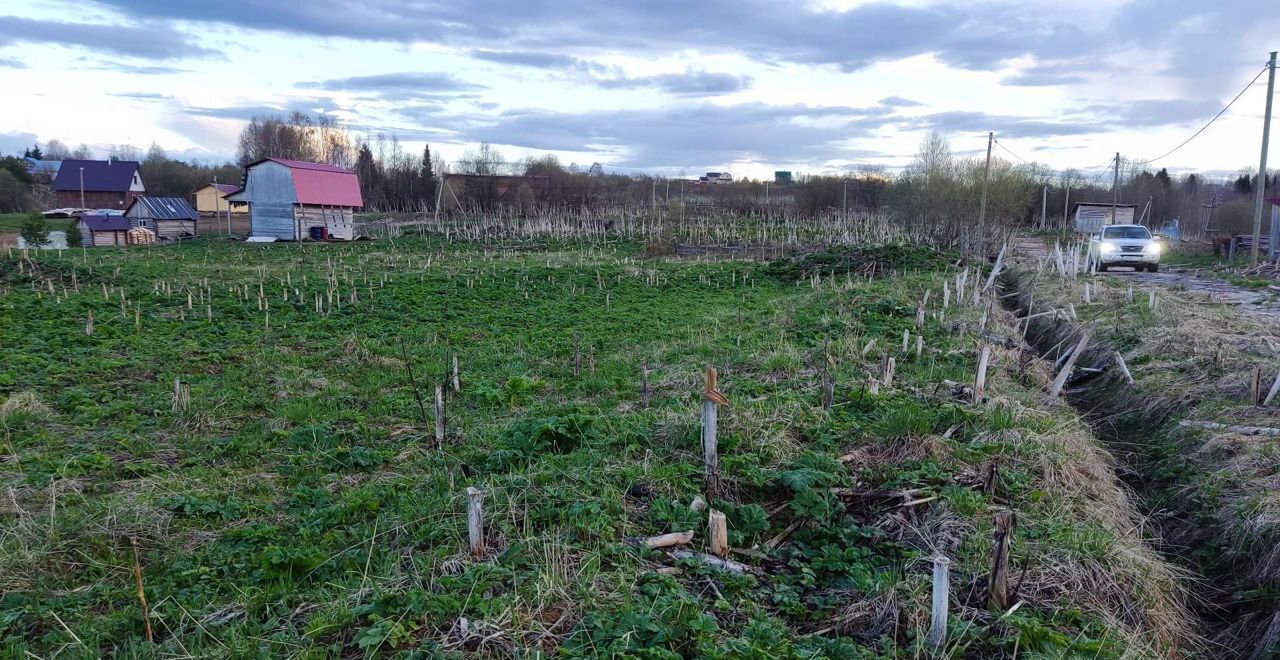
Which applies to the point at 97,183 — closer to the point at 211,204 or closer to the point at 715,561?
the point at 211,204

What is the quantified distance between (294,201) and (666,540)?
35073 millimetres

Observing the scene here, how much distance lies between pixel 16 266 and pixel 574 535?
64.4 ft

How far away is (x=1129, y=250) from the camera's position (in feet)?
68.9

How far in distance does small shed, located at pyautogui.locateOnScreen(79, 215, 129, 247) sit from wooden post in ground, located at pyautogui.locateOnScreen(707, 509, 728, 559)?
39.4 meters

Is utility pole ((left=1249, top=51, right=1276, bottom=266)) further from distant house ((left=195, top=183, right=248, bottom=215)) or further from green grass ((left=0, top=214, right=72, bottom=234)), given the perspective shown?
distant house ((left=195, top=183, right=248, bottom=215))

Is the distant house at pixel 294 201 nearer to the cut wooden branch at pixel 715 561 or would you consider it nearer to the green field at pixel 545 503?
the green field at pixel 545 503

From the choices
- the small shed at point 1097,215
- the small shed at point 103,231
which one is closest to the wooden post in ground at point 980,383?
the small shed at point 1097,215

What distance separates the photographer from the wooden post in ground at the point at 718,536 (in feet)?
13.2

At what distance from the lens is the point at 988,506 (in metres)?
4.61

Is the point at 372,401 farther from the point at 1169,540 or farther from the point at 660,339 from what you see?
the point at 1169,540

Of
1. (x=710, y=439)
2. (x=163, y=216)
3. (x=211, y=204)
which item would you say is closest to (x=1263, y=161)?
(x=710, y=439)

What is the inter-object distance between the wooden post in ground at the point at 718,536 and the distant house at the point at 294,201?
1379 inches

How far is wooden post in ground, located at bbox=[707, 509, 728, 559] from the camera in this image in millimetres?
4023

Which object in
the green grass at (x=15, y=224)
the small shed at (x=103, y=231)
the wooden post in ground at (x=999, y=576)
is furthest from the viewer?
the green grass at (x=15, y=224)
